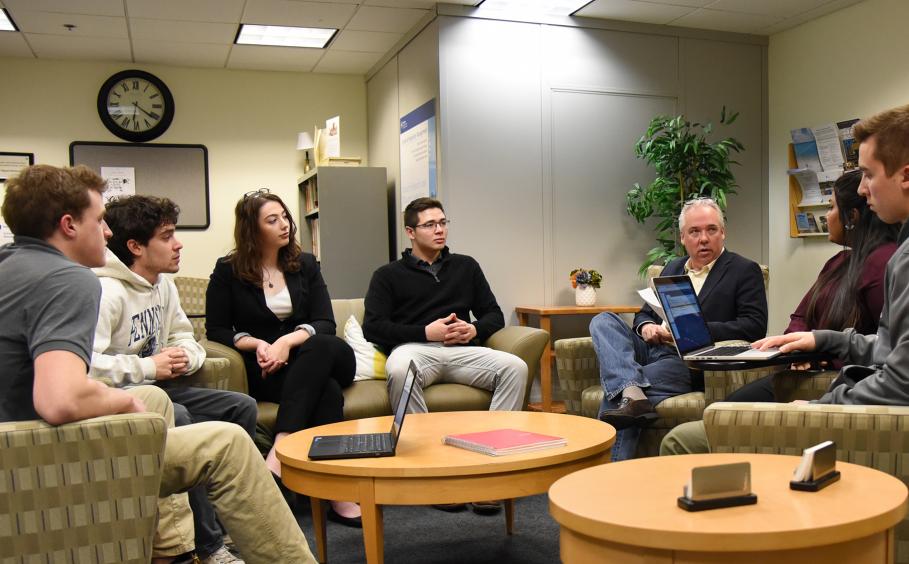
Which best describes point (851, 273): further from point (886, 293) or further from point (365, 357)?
point (365, 357)

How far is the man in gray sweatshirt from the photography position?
1677mm

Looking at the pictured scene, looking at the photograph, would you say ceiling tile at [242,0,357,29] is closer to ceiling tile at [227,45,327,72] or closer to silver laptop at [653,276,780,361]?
ceiling tile at [227,45,327,72]

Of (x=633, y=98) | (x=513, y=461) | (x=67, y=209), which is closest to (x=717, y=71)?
(x=633, y=98)

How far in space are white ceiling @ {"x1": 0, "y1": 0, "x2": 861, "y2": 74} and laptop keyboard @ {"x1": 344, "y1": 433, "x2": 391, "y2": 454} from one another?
10.8ft

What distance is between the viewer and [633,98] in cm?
541

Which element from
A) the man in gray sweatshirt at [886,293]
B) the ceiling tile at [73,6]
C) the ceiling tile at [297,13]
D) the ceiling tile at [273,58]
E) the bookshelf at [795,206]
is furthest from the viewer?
the ceiling tile at [273,58]

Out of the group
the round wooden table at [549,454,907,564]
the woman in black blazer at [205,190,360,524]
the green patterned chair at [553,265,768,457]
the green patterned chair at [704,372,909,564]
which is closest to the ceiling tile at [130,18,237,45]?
the woman in black blazer at [205,190,360,524]

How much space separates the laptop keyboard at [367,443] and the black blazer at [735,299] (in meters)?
1.44

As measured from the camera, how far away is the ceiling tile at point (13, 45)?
214 inches

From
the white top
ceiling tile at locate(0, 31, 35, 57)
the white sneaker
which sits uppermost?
ceiling tile at locate(0, 31, 35, 57)

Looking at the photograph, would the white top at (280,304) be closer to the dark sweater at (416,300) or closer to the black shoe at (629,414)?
the dark sweater at (416,300)

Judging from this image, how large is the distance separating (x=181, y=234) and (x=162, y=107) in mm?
947

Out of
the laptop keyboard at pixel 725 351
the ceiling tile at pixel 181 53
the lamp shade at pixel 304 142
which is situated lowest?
the laptop keyboard at pixel 725 351

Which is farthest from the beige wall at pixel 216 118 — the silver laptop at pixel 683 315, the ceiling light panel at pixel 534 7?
the silver laptop at pixel 683 315
